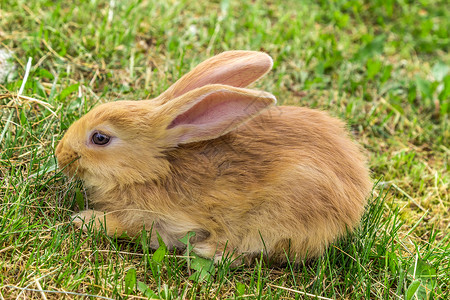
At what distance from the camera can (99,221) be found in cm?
338

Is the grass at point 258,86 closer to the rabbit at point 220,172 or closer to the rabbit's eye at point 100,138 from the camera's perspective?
the rabbit at point 220,172

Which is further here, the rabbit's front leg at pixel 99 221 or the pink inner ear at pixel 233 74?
the pink inner ear at pixel 233 74

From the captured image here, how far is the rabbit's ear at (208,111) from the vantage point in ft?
10.5

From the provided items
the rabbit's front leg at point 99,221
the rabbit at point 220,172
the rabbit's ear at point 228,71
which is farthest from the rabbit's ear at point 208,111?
the rabbit's front leg at point 99,221

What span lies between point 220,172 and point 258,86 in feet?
5.68

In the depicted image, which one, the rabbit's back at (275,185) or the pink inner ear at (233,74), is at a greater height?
the pink inner ear at (233,74)

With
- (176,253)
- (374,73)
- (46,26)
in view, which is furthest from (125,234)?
(374,73)

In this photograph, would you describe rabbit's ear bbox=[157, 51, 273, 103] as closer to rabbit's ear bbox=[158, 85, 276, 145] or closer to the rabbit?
the rabbit

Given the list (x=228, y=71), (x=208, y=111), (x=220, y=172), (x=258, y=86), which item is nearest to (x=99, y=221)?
(x=220, y=172)

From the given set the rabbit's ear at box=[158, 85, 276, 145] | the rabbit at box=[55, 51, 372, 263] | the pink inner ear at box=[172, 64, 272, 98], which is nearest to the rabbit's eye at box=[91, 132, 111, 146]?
the rabbit at box=[55, 51, 372, 263]

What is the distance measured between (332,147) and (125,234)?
1.47 m

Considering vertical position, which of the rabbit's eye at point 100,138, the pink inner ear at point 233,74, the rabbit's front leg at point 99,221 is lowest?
the rabbit's front leg at point 99,221

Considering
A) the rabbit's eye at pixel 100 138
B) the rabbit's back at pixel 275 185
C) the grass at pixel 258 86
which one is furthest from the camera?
the rabbit's eye at pixel 100 138

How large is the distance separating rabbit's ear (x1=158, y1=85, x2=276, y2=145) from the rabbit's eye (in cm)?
39
